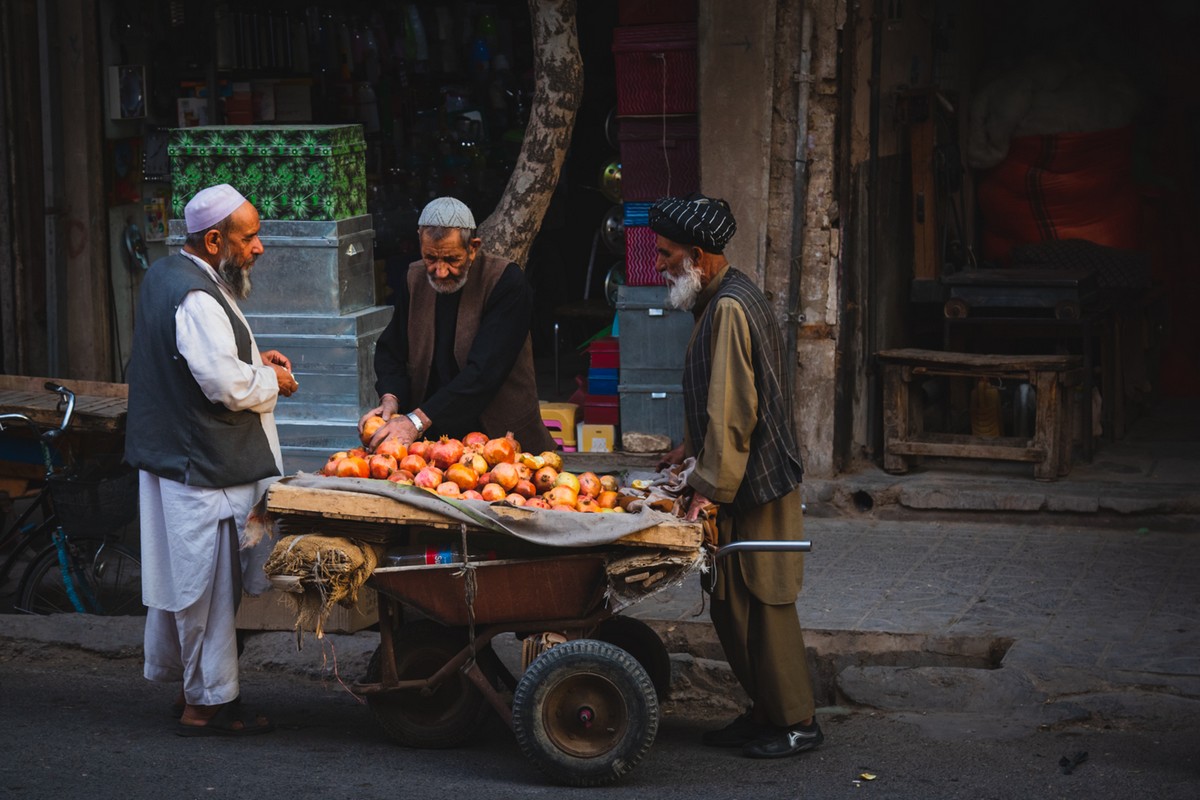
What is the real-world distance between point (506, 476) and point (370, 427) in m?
0.67

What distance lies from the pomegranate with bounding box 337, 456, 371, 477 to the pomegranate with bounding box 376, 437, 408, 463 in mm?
115

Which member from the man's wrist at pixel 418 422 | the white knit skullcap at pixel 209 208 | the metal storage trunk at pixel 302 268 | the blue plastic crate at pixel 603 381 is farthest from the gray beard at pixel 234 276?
the blue plastic crate at pixel 603 381

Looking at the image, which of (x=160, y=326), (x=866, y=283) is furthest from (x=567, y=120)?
(x=160, y=326)

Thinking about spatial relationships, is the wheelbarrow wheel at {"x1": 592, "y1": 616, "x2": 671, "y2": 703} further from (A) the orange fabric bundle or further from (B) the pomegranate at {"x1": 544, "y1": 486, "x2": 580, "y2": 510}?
(A) the orange fabric bundle

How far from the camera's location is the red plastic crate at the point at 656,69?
8344 millimetres

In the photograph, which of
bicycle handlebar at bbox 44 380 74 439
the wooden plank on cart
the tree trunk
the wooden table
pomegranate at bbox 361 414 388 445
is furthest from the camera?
the tree trunk

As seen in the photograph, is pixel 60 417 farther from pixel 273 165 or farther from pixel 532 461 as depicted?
pixel 532 461

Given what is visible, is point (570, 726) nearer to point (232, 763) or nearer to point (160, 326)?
point (232, 763)

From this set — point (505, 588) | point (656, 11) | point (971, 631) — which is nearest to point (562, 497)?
point (505, 588)

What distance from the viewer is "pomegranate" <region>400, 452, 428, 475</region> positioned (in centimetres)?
516

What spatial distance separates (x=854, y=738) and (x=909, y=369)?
3.48m

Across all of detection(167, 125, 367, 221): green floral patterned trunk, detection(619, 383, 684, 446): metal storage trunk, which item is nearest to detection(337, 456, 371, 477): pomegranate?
detection(167, 125, 367, 221): green floral patterned trunk

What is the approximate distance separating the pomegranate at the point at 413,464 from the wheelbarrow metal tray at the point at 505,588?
402mm

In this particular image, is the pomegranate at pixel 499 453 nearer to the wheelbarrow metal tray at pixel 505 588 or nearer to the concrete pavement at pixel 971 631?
the wheelbarrow metal tray at pixel 505 588
